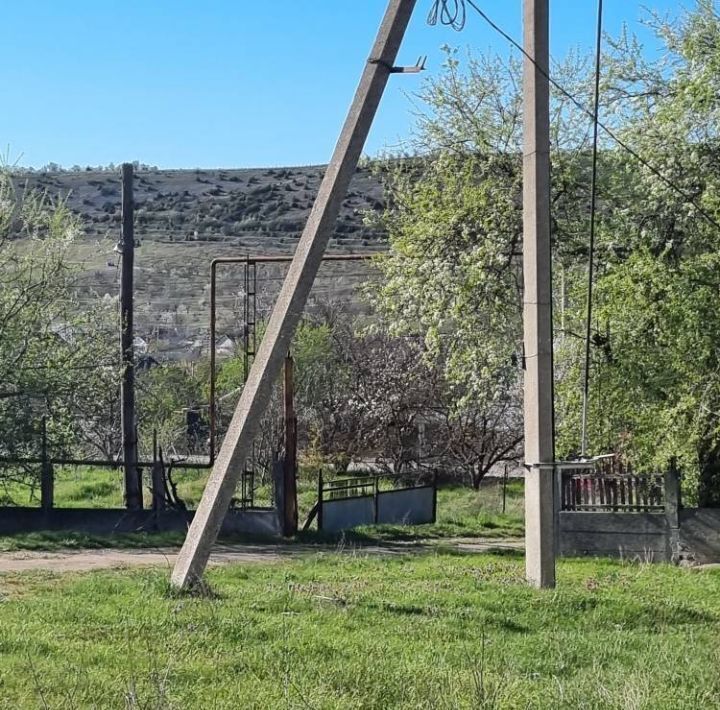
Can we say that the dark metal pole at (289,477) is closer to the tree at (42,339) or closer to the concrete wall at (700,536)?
the tree at (42,339)

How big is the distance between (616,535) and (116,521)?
30.2ft

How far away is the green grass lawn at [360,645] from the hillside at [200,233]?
2805cm

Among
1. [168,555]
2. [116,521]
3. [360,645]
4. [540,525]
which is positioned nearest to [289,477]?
[116,521]

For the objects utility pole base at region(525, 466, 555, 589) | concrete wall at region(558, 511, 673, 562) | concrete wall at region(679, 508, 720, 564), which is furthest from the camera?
concrete wall at region(558, 511, 673, 562)

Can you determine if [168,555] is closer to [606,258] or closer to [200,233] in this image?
[606,258]

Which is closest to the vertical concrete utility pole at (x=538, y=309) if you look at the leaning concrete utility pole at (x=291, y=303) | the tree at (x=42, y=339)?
the leaning concrete utility pole at (x=291, y=303)

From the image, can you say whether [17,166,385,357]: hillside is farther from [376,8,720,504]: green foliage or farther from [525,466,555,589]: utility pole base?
[525,466,555,589]: utility pole base

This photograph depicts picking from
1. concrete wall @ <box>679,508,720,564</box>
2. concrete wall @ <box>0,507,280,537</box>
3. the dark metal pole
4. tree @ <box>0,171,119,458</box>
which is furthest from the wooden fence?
tree @ <box>0,171,119,458</box>

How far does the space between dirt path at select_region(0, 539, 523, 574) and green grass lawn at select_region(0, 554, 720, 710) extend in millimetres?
3951

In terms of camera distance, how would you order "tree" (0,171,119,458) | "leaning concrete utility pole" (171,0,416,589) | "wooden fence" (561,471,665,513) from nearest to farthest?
1. "leaning concrete utility pole" (171,0,416,589)
2. "wooden fence" (561,471,665,513)
3. "tree" (0,171,119,458)

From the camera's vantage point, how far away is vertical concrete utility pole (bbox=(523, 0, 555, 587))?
10.1 m

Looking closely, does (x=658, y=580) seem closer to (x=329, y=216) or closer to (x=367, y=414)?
(x=329, y=216)

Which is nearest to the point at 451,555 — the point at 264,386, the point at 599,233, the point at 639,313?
the point at 639,313

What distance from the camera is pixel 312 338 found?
115 ft
